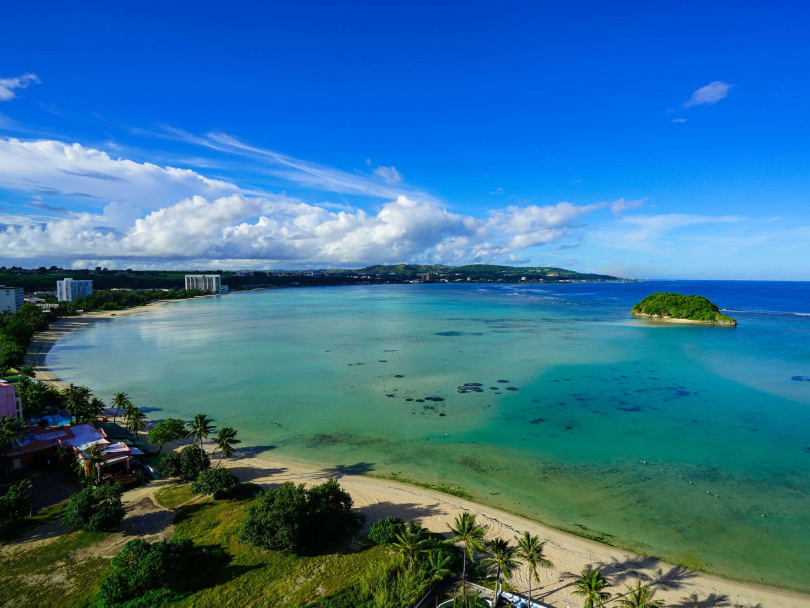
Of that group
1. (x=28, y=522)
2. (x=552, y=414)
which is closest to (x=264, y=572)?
(x=28, y=522)

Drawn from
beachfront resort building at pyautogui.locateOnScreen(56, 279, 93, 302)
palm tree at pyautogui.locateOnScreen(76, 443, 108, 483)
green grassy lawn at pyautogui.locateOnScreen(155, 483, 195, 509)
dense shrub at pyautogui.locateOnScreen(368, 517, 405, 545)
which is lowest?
green grassy lawn at pyautogui.locateOnScreen(155, 483, 195, 509)

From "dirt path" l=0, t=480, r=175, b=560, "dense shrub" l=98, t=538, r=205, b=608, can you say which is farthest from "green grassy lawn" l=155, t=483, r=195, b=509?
"dense shrub" l=98, t=538, r=205, b=608

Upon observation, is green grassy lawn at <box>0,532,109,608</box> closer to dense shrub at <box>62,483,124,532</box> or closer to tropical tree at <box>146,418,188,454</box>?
dense shrub at <box>62,483,124,532</box>

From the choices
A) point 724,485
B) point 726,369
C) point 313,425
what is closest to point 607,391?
point 724,485

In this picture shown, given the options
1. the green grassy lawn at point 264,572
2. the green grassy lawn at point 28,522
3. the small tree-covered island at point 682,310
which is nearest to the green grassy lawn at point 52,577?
the green grassy lawn at point 28,522

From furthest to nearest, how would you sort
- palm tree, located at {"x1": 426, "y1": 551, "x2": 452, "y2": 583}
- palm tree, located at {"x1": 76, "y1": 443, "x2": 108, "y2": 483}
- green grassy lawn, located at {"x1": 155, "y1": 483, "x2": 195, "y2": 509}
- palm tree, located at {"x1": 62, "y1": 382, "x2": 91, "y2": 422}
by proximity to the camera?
palm tree, located at {"x1": 62, "y1": 382, "x2": 91, "y2": 422}, palm tree, located at {"x1": 76, "y1": 443, "x2": 108, "y2": 483}, green grassy lawn, located at {"x1": 155, "y1": 483, "x2": 195, "y2": 509}, palm tree, located at {"x1": 426, "y1": 551, "x2": 452, "y2": 583}

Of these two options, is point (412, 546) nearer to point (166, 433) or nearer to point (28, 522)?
point (28, 522)
